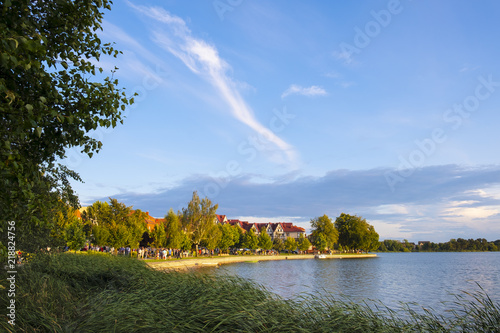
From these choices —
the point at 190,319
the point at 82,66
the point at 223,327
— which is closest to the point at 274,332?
the point at 223,327

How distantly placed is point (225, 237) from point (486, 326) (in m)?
83.9

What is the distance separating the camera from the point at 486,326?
8.26 metres

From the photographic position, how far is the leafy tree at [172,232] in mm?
64375

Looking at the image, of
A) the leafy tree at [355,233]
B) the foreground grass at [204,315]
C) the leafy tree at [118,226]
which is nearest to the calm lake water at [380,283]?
the foreground grass at [204,315]

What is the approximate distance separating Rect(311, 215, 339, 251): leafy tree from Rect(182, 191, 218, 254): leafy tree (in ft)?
191

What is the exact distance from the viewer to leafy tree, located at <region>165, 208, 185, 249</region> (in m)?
64.4

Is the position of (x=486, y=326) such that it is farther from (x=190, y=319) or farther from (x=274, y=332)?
(x=190, y=319)

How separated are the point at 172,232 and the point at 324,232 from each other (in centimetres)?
7250

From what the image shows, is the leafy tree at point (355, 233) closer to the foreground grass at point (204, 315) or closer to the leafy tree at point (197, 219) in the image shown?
the leafy tree at point (197, 219)

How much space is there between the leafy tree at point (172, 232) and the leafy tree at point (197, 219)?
22.7ft

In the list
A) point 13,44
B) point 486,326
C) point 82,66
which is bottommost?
point 486,326

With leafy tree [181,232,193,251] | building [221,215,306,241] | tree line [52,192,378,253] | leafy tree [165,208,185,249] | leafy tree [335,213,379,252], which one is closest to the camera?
tree line [52,192,378,253]

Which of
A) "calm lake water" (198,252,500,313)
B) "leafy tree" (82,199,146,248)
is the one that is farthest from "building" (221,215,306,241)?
"calm lake water" (198,252,500,313)

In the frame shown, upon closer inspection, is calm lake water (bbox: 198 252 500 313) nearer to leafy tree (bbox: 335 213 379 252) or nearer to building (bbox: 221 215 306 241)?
leafy tree (bbox: 335 213 379 252)
